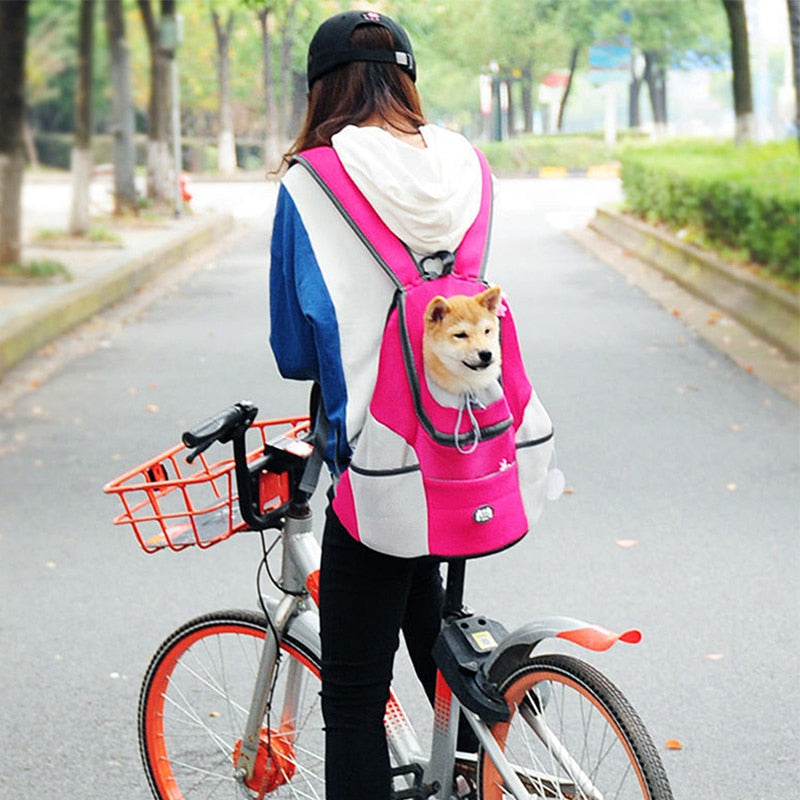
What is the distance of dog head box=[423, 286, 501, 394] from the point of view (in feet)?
8.40

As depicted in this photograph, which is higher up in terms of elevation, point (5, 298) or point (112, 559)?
point (5, 298)

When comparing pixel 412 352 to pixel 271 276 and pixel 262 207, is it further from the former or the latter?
pixel 262 207

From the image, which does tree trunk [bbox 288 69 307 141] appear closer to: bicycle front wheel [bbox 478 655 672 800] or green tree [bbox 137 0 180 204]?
green tree [bbox 137 0 180 204]

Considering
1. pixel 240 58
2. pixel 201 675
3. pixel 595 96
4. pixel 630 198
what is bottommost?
pixel 201 675

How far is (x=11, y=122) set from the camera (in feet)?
47.9

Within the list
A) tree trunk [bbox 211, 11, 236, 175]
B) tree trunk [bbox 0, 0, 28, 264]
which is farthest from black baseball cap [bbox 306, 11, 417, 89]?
tree trunk [bbox 211, 11, 236, 175]

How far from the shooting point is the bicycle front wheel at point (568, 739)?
8.67 feet

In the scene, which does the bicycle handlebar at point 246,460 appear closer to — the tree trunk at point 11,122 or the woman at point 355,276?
the woman at point 355,276

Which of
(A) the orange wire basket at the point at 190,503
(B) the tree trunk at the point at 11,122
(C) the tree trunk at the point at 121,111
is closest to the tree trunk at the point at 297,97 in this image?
(C) the tree trunk at the point at 121,111

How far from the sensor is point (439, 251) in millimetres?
2664

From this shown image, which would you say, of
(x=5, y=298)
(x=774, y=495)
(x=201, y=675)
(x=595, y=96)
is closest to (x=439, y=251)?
(x=201, y=675)

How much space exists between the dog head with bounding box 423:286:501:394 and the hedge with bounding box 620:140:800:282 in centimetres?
890

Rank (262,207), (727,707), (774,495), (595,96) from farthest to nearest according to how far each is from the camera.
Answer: (595,96) → (262,207) → (774,495) → (727,707)

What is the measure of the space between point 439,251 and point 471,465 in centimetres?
37
